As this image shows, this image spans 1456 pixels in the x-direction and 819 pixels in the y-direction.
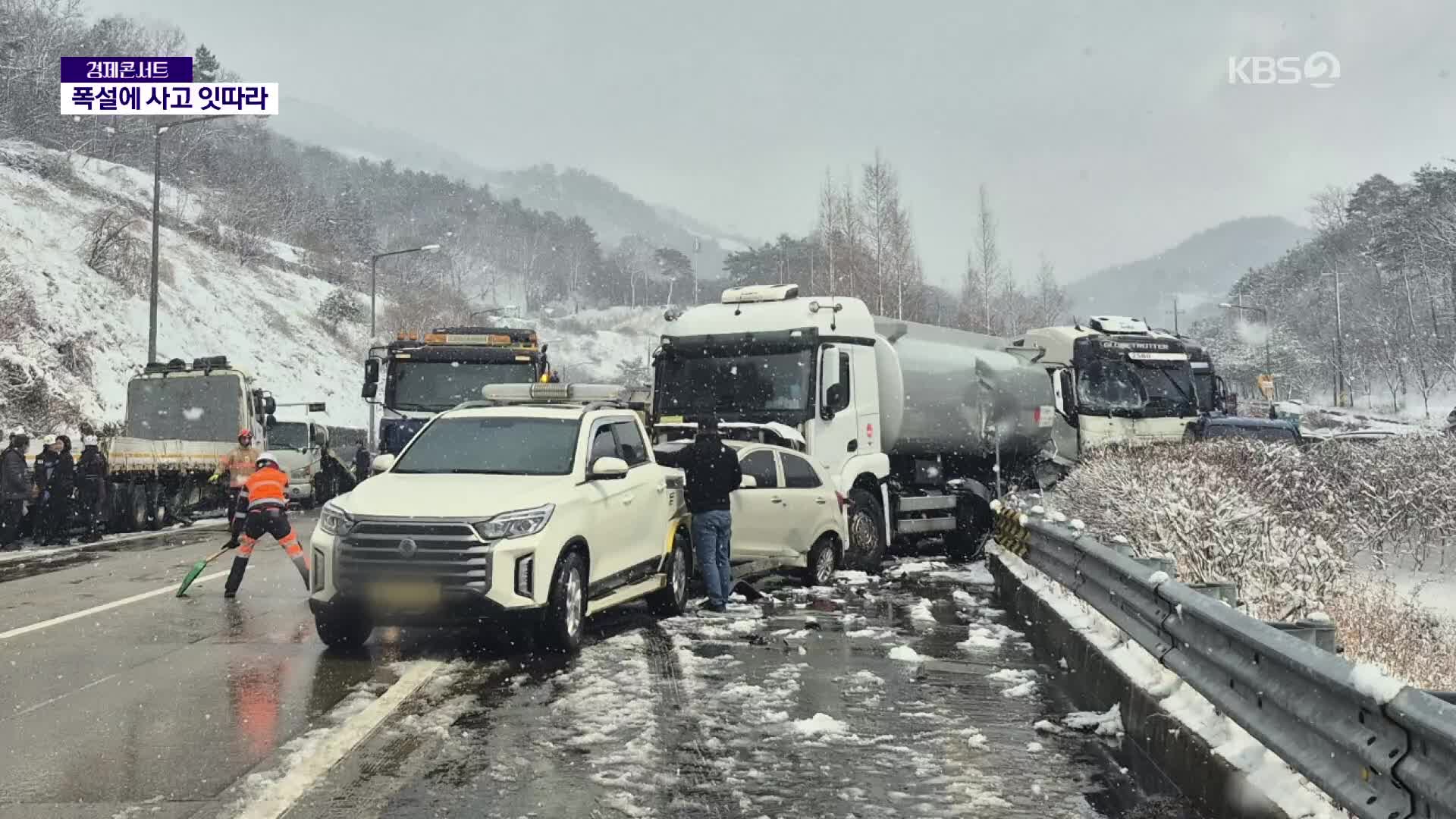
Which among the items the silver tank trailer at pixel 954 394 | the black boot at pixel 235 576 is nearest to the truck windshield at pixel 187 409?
Result: the black boot at pixel 235 576

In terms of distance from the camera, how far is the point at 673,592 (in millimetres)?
11367

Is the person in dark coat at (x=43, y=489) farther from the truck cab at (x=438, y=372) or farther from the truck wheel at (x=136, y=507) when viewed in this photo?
the truck cab at (x=438, y=372)

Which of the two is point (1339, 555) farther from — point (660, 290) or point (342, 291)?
point (660, 290)

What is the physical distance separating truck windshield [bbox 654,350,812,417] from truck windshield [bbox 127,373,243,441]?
1178 centimetres

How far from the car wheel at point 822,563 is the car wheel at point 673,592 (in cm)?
255

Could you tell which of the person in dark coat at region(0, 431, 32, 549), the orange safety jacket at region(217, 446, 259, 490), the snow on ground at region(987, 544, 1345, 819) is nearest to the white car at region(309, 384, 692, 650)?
the snow on ground at region(987, 544, 1345, 819)

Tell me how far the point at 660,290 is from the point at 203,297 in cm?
11734

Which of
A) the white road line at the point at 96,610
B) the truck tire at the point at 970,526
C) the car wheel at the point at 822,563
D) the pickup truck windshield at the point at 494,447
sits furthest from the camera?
the truck tire at the point at 970,526

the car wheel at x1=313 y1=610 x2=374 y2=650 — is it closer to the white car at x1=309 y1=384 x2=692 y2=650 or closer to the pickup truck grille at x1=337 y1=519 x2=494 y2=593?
the white car at x1=309 y1=384 x2=692 y2=650

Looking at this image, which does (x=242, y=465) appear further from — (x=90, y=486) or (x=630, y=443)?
(x=630, y=443)

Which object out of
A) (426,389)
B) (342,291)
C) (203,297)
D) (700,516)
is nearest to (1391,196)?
(342,291)

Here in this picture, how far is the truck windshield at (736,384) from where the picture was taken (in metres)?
15.6

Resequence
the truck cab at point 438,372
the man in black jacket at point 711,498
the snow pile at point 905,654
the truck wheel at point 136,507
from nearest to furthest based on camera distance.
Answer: the snow pile at point 905,654
the man in black jacket at point 711,498
the truck cab at point 438,372
the truck wheel at point 136,507

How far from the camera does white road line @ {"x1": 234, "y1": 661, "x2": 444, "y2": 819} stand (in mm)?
5297
